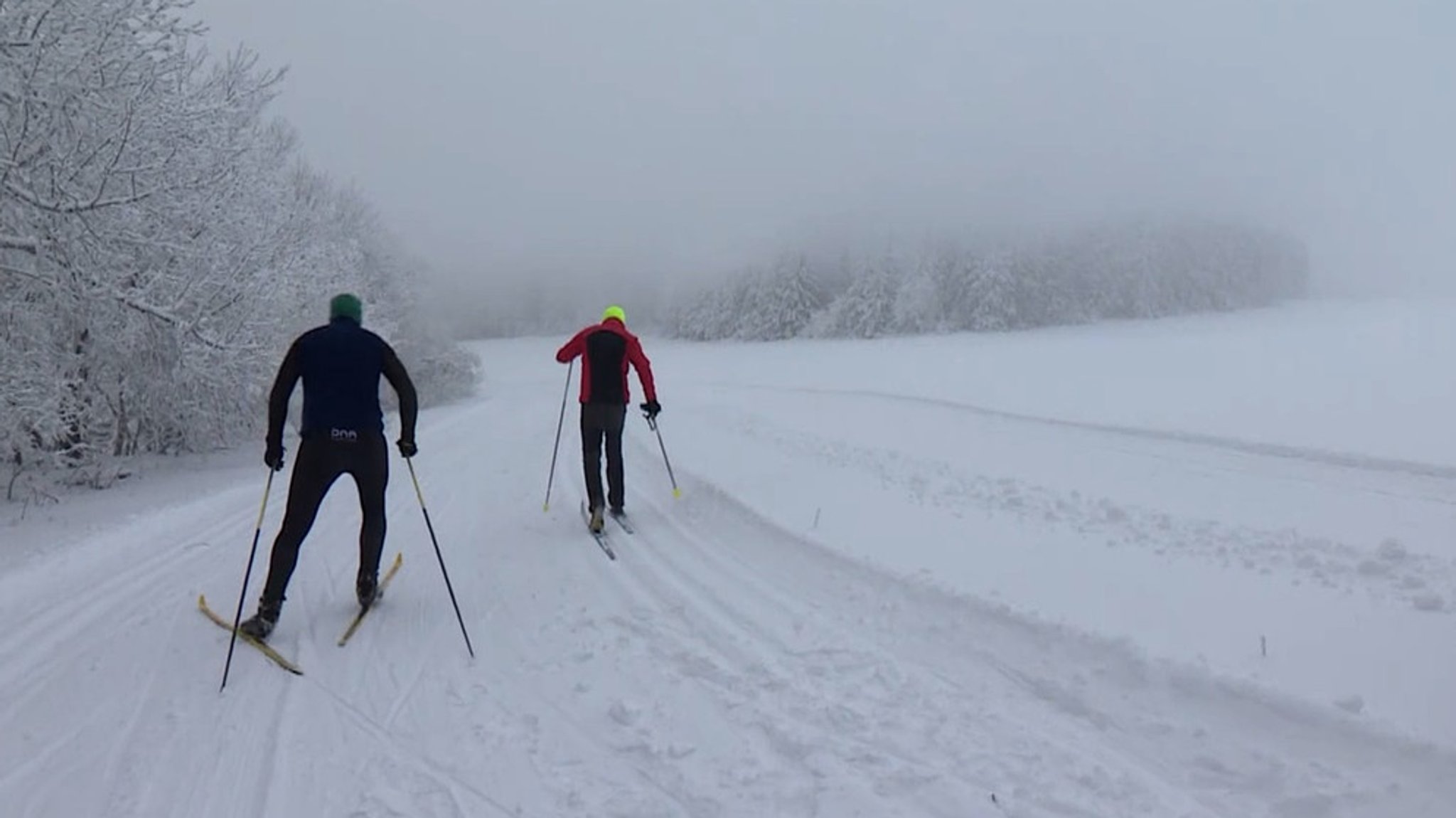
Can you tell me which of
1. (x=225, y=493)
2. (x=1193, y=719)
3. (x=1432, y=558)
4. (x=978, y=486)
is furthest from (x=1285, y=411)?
(x=225, y=493)

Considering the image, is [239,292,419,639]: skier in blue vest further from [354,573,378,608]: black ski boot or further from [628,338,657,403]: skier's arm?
[628,338,657,403]: skier's arm

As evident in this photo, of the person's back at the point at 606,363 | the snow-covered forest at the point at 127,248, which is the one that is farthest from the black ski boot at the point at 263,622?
the snow-covered forest at the point at 127,248

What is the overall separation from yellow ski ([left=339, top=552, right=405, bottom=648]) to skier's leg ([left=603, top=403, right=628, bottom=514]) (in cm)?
226

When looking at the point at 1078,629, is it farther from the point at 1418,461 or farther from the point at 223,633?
the point at 1418,461

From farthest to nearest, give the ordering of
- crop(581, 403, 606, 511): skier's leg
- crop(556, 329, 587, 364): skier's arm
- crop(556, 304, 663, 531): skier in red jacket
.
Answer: crop(556, 329, 587, 364): skier's arm, crop(556, 304, 663, 531): skier in red jacket, crop(581, 403, 606, 511): skier's leg

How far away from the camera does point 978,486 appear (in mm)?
10117

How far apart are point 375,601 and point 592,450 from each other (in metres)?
2.88

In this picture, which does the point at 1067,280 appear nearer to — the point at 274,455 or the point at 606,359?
the point at 606,359

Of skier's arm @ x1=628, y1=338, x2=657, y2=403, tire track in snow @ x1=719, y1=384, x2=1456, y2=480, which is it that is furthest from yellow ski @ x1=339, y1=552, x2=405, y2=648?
tire track in snow @ x1=719, y1=384, x2=1456, y2=480

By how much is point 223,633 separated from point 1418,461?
46.6 feet

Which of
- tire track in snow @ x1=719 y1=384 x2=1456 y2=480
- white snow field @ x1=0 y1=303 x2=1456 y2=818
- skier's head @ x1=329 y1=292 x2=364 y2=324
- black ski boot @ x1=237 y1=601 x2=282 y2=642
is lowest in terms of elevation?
tire track in snow @ x1=719 y1=384 x2=1456 y2=480

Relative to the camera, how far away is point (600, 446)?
8.52 m

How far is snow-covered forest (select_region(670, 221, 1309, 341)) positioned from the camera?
179 feet

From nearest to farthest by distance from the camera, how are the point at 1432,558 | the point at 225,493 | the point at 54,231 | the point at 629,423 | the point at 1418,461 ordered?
the point at 1432,558
the point at 54,231
the point at 1418,461
the point at 225,493
the point at 629,423
